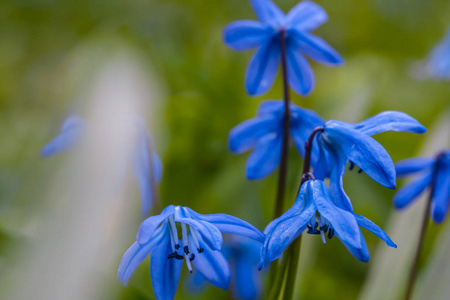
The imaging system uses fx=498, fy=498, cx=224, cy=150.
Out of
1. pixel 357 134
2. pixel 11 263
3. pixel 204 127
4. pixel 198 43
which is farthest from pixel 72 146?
pixel 198 43

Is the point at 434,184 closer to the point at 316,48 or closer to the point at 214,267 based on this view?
the point at 316,48

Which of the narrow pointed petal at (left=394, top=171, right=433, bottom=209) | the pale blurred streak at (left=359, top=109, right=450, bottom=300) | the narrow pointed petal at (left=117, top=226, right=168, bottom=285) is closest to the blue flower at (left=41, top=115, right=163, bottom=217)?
the narrow pointed petal at (left=117, top=226, right=168, bottom=285)

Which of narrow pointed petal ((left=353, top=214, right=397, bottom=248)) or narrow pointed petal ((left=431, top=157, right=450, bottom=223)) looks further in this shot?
narrow pointed petal ((left=431, top=157, right=450, bottom=223))

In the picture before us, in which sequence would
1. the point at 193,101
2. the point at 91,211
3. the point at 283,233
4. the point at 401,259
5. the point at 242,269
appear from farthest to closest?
the point at 193,101 < the point at 242,269 < the point at 401,259 < the point at 91,211 < the point at 283,233

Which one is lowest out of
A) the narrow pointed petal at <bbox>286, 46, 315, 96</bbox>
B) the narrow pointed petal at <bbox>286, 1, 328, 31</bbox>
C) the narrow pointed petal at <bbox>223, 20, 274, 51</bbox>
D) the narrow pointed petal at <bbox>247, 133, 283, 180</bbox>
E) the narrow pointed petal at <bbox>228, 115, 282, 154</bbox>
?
the narrow pointed petal at <bbox>247, 133, 283, 180</bbox>

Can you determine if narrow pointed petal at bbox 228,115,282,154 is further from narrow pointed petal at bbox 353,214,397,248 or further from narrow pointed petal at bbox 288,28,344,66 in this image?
narrow pointed petal at bbox 353,214,397,248

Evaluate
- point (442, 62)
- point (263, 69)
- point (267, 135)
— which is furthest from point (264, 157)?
point (442, 62)

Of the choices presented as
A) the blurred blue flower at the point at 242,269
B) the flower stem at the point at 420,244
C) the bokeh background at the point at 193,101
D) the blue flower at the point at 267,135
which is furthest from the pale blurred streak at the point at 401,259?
the blue flower at the point at 267,135
